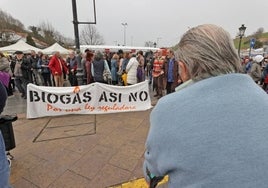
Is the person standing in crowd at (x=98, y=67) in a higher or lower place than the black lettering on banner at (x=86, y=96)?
higher

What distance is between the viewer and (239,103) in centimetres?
92

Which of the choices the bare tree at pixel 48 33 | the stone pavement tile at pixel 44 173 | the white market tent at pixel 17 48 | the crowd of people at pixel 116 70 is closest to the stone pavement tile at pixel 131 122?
the stone pavement tile at pixel 44 173

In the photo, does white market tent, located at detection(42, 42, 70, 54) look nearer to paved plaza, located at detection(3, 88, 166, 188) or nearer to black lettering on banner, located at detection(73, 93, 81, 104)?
black lettering on banner, located at detection(73, 93, 81, 104)

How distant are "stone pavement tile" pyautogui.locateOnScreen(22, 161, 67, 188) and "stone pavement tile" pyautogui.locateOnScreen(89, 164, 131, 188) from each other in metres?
0.58

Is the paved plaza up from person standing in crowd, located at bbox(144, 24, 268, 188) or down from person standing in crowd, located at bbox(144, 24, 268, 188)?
down

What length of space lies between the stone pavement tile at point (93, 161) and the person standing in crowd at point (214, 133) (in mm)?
2402

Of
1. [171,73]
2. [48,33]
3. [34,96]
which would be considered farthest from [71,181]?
[48,33]

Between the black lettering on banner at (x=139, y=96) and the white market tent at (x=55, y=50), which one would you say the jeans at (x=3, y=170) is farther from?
the white market tent at (x=55, y=50)

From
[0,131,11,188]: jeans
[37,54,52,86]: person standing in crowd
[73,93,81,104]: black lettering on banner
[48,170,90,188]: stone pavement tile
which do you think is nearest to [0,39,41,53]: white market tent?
[37,54,52,86]: person standing in crowd

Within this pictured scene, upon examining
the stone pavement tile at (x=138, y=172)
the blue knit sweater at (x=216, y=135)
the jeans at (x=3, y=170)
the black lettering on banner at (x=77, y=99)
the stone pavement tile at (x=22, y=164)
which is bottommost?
the stone pavement tile at (x=22, y=164)

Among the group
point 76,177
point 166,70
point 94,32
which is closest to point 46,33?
point 94,32

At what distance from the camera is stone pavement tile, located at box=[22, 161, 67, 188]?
3.00 m

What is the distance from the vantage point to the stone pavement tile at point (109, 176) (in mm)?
2935

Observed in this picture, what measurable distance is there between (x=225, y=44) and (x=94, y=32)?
4928cm
